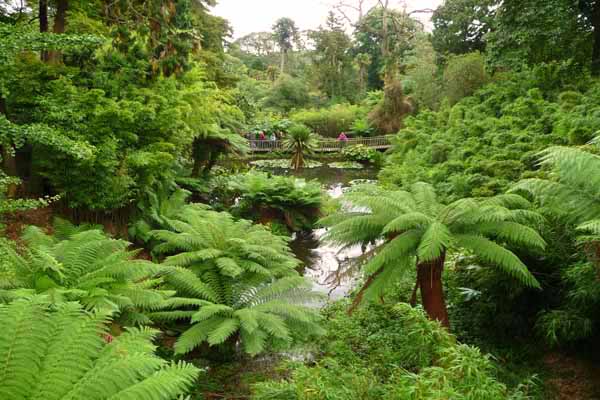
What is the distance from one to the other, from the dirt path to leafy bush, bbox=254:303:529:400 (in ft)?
1.61

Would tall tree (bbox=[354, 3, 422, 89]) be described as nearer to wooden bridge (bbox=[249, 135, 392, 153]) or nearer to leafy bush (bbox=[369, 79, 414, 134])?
leafy bush (bbox=[369, 79, 414, 134])

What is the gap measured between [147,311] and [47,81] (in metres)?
3.84

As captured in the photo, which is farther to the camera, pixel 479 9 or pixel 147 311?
pixel 479 9

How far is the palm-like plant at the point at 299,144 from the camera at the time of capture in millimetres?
18078

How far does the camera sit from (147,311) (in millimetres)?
4477

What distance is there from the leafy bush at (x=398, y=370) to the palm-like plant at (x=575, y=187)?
4.20ft

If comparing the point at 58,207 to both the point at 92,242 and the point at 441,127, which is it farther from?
the point at 441,127

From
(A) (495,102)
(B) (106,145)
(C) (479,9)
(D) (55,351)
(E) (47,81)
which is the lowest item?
(D) (55,351)

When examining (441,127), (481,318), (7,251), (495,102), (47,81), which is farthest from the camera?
(441,127)

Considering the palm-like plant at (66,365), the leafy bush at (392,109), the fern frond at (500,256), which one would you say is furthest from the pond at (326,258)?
the leafy bush at (392,109)

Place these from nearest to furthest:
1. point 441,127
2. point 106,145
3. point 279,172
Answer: point 106,145 < point 441,127 < point 279,172

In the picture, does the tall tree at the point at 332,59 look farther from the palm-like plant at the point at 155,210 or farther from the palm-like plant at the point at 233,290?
the palm-like plant at the point at 233,290

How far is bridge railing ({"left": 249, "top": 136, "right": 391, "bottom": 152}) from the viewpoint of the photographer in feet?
66.5

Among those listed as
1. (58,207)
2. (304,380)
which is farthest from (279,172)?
(304,380)
